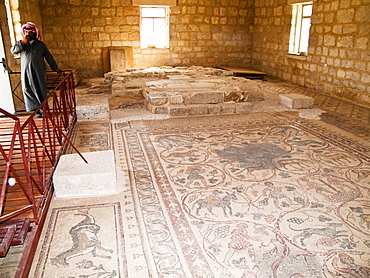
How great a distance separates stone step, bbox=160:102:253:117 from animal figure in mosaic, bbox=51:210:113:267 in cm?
331

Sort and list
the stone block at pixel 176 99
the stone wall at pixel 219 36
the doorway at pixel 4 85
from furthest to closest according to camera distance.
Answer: the stone wall at pixel 219 36, the stone block at pixel 176 99, the doorway at pixel 4 85

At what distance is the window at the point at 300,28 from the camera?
8.30 m

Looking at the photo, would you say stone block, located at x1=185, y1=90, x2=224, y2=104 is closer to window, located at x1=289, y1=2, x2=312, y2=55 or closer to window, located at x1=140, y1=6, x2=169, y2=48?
window, located at x1=289, y1=2, x2=312, y2=55

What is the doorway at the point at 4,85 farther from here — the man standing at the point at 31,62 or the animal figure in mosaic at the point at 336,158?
the animal figure in mosaic at the point at 336,158

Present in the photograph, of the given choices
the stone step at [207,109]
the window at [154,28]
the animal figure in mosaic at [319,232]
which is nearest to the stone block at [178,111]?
the stone step at [207,109]

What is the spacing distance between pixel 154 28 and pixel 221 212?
328 inches

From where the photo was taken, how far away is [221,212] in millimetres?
2758

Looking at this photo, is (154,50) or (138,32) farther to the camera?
(154,50)

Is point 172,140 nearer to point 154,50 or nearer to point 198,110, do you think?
point 198,110

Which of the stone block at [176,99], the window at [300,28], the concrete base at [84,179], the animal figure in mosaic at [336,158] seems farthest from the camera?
the window at [300,28]

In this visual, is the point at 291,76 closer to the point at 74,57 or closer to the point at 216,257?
the point at 74,57

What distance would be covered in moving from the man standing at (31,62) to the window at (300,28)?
642 centimetres

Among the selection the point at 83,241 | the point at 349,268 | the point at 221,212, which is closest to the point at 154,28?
the point at 221,212

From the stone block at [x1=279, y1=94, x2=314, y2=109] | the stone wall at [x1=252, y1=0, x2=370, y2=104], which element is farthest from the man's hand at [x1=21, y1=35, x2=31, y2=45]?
the stone wall at [x1=252, y1=0, x2=370, y2=104]
